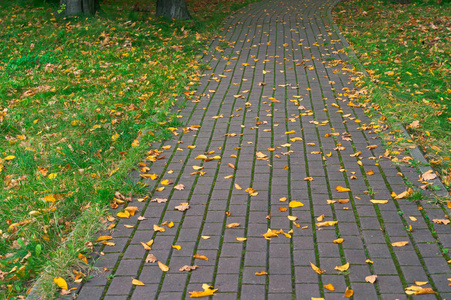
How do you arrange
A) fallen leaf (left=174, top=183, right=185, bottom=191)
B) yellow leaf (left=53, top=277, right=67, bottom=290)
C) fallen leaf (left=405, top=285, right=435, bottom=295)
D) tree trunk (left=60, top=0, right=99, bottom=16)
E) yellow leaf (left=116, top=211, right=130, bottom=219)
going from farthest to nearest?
tree trunk (left=60, top=0, right=99, bottom=16)
fallen leaf (left=174, top=183, right=185, bottom=191)
yellow leaf (left=116, top=211, right=130, bottom=219)
yellow leaf (left=53, top=277, right=67, bottom=290)
fallen leaf (left=405, top=285, right=435, bottom=295)

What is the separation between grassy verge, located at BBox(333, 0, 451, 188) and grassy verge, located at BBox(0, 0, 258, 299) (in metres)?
3.02

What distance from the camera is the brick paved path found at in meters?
3.36

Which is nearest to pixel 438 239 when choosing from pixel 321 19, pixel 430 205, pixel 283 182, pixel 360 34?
pixel 430 205

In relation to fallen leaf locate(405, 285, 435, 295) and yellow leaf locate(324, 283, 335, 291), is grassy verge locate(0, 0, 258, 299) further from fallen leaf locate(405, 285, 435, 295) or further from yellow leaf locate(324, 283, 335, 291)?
fallen leaf locate(405, 285, 435, 295)

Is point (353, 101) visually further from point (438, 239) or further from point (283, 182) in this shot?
point (438, 239)

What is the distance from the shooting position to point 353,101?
6.93 meters

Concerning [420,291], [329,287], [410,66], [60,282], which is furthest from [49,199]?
[410,66]

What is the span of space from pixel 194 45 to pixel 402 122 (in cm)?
576

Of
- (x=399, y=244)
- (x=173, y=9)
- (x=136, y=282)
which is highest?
(x=173, y=9)

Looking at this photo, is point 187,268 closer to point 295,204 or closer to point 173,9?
point 295,204

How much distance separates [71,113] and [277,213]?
3.69 m

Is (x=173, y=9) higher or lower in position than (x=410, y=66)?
higher

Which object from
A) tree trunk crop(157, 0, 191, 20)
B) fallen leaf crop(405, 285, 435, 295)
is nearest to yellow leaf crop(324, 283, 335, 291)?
fallen leaf crop(405, 285, 435, 295)

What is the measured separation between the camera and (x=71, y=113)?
6559mm
